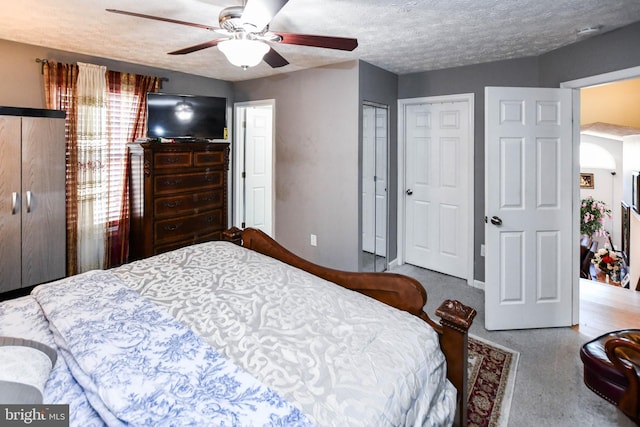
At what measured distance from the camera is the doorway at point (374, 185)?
3.91 m

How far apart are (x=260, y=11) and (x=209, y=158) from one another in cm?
279

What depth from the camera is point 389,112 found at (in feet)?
13.6

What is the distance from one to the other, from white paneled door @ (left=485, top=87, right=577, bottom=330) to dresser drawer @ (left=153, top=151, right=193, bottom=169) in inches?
117

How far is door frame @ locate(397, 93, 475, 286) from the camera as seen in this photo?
3.81 m

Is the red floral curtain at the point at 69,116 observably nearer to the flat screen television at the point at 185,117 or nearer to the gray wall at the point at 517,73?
the flat screen television at the point at 185,117

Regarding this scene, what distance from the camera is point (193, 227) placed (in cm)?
401

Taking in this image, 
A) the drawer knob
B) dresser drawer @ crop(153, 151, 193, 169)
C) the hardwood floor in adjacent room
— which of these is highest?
dresser drawer @ crop(153, 151, 193, 169)

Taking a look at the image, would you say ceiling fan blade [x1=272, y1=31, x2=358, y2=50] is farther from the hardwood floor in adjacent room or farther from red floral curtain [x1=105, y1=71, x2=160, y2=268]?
the hardwood floor in adjacent room

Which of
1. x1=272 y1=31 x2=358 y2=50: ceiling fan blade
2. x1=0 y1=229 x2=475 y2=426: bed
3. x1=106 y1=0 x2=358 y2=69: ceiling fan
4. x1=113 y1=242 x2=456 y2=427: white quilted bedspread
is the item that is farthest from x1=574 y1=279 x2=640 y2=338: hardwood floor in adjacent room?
x1=106 y1=0 x2=358 y2=69: ceiling fan

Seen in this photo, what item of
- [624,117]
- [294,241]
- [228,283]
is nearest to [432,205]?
[294,241]

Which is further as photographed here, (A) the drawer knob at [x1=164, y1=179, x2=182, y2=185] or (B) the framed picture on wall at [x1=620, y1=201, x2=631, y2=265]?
(B) the framed picture on wall at [x1=620, y1=201, x2=631, y2=265]

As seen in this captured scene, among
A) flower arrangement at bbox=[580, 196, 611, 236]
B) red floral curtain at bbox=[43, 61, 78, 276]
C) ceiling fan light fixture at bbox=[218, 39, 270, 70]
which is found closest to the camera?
ceiling fan light fixture at bbox=[218, 39, 270, 70]

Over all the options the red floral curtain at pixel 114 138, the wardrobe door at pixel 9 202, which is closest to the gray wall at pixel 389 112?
the red floral curtain at pixel 114 138

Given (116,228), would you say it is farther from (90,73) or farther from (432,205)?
(432,205)
